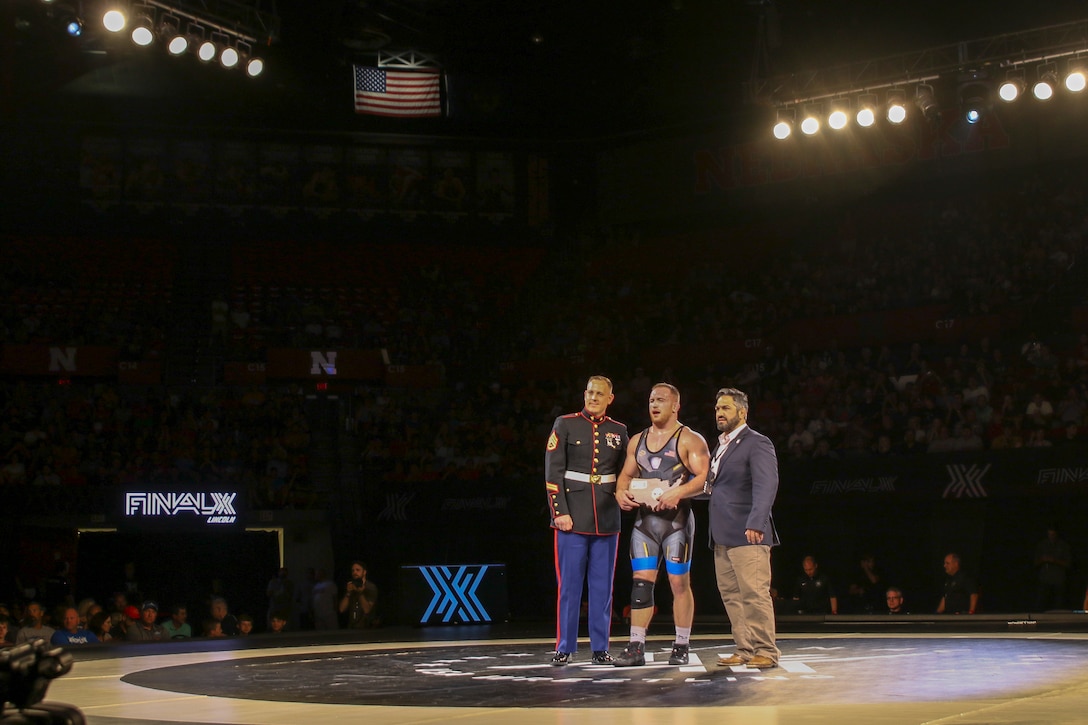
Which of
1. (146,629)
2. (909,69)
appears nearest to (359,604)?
(146,629)

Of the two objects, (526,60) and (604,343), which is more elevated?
(526,60)

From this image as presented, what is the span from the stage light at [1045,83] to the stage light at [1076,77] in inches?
7.8

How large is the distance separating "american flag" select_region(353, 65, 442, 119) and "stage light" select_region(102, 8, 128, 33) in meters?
14.4

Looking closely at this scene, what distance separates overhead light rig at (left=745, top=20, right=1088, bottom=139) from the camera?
15.6m

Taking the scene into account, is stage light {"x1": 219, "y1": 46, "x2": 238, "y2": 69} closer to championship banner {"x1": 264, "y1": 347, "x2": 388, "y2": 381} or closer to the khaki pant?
championship banner {"x1": 264, "y1": 347, "x2": 388, "y2": 381}

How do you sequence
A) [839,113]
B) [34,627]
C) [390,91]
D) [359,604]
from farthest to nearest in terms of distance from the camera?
[390,91] → [839,113] → [359,604] → [34,627]

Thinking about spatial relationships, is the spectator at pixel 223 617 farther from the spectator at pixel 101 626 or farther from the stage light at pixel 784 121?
the stage light at pixel 784 121

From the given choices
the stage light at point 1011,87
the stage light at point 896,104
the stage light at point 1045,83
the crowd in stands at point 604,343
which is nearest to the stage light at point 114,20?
the crowd in stands at point 604,343

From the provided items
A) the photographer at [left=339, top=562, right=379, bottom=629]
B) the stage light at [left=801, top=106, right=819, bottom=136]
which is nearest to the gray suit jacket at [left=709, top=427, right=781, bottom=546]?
the photographer at [left=339, top=562, right=379, bottom=629]

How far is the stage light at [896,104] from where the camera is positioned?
1667 centimetres

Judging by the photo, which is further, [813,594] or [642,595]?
[813,594]

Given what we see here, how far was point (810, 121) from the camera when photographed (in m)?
17.3

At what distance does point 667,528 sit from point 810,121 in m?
11.6

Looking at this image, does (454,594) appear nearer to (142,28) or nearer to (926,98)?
(142,28)
